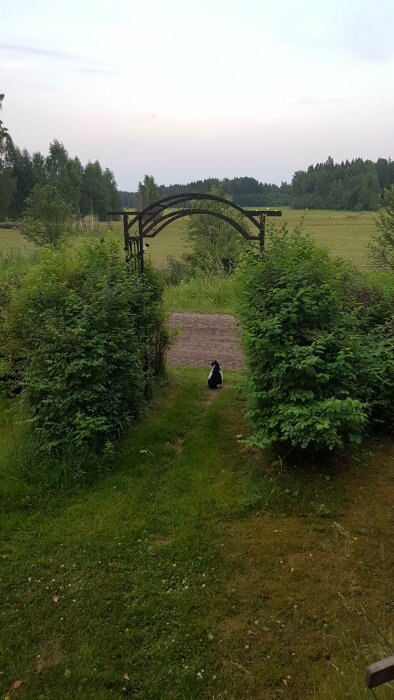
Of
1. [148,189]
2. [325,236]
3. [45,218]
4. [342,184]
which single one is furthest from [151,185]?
[342,184]

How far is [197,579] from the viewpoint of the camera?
13.6ft

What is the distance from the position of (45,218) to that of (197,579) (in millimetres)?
27877

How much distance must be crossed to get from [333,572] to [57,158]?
191ft

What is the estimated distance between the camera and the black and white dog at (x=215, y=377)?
8492 mm

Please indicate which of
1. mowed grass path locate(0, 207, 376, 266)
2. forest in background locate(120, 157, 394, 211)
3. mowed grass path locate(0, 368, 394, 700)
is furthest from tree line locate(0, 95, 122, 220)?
mowed grass path locate(0, 368, 394, 700)

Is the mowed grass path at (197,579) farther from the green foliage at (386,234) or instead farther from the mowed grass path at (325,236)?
the mowed grass path at (325,236)

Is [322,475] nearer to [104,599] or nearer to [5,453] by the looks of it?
[104,599]

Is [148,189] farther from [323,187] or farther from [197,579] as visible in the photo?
[197,579]

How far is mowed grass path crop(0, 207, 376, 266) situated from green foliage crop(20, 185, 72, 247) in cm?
338

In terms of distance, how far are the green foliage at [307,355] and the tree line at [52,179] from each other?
4091cm

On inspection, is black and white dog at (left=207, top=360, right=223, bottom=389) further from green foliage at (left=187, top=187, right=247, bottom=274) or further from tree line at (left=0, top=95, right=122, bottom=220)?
tree line at (left=0, top=95, right=122, bottom=220)

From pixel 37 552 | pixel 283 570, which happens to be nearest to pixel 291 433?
pixel 283 570

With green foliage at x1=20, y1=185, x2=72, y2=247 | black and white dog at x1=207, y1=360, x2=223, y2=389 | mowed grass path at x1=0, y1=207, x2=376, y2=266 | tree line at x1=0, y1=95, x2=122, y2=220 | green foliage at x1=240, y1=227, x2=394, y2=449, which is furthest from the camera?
tree line at x1=0, y1=95, x2=122, y2=220

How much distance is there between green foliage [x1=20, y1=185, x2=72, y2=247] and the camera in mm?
26875
